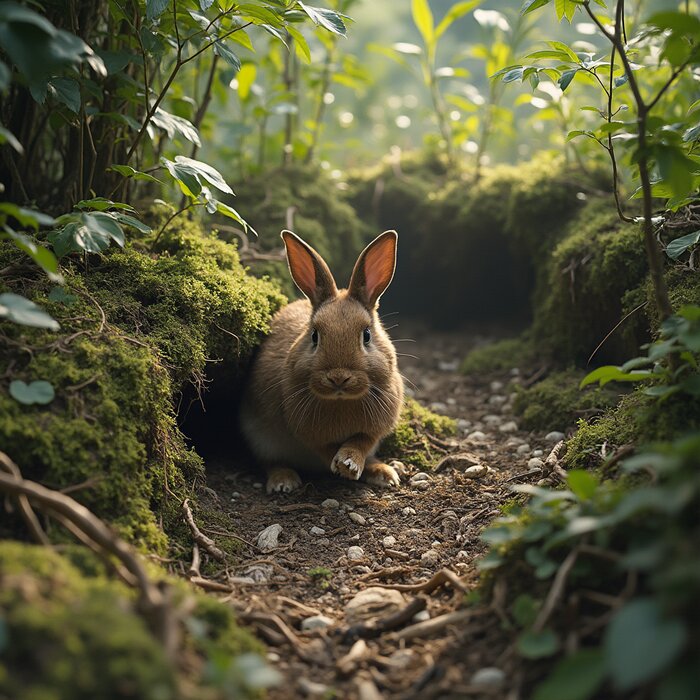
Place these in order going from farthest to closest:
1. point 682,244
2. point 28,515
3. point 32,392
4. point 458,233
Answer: point 458,233 → point 682,244 → point 32,392 → point 28,515

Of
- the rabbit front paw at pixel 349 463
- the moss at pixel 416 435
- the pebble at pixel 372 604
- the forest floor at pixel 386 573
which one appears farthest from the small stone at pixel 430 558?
the moss at pixel 416 435

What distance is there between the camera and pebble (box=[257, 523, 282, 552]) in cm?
374

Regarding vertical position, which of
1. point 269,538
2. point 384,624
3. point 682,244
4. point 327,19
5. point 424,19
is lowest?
point 269,538

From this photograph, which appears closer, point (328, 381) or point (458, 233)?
point (328, 381)

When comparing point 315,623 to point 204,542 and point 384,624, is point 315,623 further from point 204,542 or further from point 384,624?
point 204,542

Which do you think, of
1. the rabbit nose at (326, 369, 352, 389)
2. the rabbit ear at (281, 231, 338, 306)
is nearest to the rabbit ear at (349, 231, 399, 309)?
the rabbit ear at (281, 231, 338, 306)

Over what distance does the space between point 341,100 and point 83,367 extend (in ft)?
38.5

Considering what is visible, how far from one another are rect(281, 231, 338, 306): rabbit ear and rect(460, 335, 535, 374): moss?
230 centimetres

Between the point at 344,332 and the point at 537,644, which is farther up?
the point at 344,332

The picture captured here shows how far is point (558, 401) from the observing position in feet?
16.5

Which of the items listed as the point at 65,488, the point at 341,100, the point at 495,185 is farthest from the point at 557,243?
the point at 341,100

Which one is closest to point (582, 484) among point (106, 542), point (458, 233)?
point (106, 542)

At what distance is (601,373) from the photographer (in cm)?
274

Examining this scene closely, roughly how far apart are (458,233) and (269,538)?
4527mm
